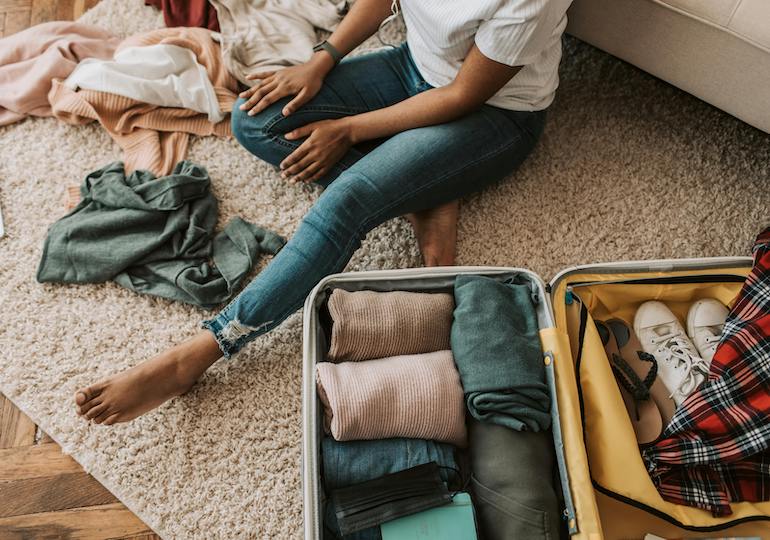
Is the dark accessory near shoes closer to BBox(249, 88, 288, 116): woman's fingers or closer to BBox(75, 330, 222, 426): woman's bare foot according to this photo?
BBox(75, 330, 222, 426): woman's bare foot

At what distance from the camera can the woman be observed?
1.02 metres

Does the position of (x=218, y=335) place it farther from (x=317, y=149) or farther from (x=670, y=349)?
(x=670, y=349)

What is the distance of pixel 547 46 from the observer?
1063 mm

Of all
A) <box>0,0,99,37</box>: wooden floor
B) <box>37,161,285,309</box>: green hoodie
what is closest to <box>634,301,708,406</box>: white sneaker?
<box>37,161,285,309</box>: green hoodie

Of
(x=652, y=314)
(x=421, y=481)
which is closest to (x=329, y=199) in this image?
(x=421, y=481)

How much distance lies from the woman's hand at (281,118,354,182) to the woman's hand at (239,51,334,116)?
52 millimetres

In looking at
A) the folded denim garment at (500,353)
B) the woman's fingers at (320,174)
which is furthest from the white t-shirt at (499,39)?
the folded denim garment at (500,353)

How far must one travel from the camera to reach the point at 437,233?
122 cm

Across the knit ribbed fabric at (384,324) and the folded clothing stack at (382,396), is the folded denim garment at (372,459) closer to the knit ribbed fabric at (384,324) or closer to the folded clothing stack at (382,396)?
the folded clothing stack at (382,396)

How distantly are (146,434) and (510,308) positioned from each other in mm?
654

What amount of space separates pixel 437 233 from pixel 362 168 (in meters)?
0.21

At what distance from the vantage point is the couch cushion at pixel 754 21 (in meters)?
1.01

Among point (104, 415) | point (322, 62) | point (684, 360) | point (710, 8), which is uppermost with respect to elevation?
point (710, 8)

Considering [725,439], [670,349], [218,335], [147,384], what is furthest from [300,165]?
[725,439]
